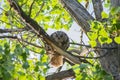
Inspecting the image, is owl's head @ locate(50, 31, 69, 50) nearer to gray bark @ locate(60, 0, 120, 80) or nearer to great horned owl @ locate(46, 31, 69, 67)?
great horned owl @ locate(46, 31, 69, 67)

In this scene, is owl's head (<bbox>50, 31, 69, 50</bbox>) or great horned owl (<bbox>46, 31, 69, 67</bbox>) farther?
owl's head (<bbox>50, 31, 69, 50</bbox>)

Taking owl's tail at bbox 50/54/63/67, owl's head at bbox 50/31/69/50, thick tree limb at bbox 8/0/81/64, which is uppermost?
thick tree limb at bbox 8/0/81/64

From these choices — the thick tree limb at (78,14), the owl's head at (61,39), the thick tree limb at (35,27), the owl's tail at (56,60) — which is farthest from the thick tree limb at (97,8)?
the thick tree limb at (35,27)

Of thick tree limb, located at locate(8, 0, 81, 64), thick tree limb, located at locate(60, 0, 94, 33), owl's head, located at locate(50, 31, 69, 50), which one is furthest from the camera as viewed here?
thick tree limb, located at locate(60, 0, 94, 33)

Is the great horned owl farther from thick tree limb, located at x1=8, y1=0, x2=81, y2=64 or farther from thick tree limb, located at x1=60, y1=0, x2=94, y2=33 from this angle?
thick tree limb, located at x1=60, y1=0, x2=94, y2=33

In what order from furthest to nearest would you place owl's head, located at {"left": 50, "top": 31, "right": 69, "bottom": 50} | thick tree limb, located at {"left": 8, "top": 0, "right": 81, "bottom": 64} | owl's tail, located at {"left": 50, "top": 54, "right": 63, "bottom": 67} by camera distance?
owl's head, located at {"left": 50, "top": 31, "right": 69, "bottom": 50}, owl's tail, located at {"left": 50, "top": 54, "right": 63, "bottom": 67}, thick tree limb, located at {"left": 8, "top": 0, "right": 81, "bottom": 64}

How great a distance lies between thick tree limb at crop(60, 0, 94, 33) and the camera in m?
3.77

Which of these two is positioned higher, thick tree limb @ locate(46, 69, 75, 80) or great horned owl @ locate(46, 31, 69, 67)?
great horned owl @ locate(46, 31, 69, 67)

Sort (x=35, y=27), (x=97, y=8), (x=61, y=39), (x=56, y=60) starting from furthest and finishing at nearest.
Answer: (x=97, y=8) → (x=61, y=39) → (x=56, y=60) → (x=35, y=27)

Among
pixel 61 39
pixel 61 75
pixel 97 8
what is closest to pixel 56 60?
pixel 61 39

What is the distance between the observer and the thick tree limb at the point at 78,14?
3.77m

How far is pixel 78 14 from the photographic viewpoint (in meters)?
3.84

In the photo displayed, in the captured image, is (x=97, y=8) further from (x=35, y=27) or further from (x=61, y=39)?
(x=35, y=27)

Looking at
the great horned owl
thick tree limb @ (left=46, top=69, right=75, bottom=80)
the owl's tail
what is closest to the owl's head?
the great horned owl
